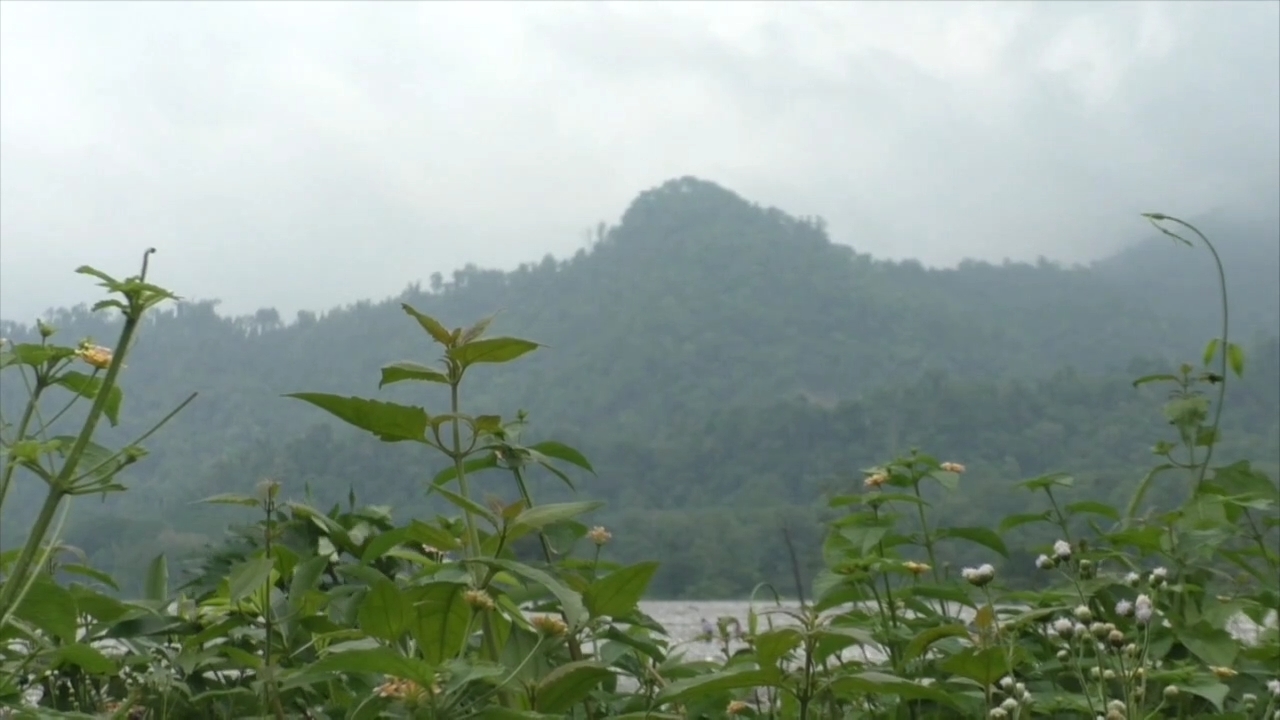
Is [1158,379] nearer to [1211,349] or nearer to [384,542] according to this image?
[1211,349]

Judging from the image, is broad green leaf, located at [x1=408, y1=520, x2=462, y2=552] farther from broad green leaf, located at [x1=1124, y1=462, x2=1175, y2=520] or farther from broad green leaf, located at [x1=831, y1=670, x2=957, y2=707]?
broad green leaf, located at [x1=1124, y1=462, x2=1175, y2=520]

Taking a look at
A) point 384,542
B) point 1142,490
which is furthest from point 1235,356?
point 384,542

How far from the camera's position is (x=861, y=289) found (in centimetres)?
6619

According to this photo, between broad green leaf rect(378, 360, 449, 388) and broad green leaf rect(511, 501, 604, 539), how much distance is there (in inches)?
6.4

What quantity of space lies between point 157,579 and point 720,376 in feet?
173

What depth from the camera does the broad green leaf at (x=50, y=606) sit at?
1.24m

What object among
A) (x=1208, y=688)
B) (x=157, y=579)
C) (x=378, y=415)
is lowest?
(x=1208, y=688)

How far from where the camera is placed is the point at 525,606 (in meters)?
1.57

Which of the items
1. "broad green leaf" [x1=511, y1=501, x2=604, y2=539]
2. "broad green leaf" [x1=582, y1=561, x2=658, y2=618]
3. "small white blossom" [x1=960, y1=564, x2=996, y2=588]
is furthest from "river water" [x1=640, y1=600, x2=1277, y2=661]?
"broad green leaf" [x1=511, y1=501, x2=604, y2=539]

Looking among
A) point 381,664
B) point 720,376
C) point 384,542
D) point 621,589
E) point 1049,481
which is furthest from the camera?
point 720,376

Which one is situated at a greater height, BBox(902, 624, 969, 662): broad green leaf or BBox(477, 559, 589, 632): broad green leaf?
BBox(477, 559, 589, 632): broad green leaf

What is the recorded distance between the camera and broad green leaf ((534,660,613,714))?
113 cm

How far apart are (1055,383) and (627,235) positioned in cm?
5310

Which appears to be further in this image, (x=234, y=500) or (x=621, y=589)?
(x=234, y=500)
